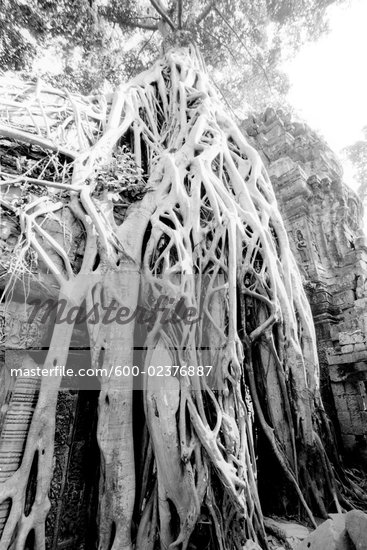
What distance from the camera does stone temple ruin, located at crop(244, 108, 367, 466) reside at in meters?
2.88

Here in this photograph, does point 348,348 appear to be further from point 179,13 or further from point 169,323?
point 179,13

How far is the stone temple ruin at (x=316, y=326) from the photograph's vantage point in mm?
1847

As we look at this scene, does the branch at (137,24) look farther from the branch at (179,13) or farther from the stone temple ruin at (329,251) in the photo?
the stone temple ruin at (329,251)

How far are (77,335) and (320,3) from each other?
628 cm

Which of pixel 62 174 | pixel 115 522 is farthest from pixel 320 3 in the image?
pixel 115 522

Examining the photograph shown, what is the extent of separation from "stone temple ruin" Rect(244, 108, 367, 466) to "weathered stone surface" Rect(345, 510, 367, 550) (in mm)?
1698

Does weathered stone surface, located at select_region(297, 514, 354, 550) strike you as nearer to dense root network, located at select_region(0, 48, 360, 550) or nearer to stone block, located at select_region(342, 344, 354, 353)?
dense root network, located at select_region(0, 48, 360, 550)

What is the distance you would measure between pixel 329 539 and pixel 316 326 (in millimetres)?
2658

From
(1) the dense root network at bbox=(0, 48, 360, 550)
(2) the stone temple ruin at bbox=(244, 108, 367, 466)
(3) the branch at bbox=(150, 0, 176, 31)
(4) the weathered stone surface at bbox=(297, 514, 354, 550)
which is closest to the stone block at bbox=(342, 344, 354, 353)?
(2) the stone temple ruin at bbox=(244, 108, 367, 466)

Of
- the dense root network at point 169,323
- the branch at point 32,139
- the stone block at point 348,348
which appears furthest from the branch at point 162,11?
the stone block at point 348,348

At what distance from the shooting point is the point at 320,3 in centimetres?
516

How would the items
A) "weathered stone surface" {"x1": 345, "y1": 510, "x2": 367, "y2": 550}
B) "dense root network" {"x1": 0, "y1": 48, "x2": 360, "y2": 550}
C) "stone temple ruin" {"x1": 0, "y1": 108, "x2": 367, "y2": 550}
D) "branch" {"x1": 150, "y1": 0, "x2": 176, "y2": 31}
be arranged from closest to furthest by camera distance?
1. "weathered stone surface" {"x1": 345, "y1": 510, "x2": 367, "y2": 550}
2. "dense root network" {"x1": 0, "y1": 48, "x2": 360, "y2": 550}
3. "stone temple ruin" {"x1": 0, "y1": 108, "x2": 367, "y2": 550}
4. "branch" {"x1": 150, "y1": 0, "x2": 176, "y2": 31}

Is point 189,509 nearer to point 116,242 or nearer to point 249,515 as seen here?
point 249,515

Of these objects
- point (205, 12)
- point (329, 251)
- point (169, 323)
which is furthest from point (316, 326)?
point (205, 12)
